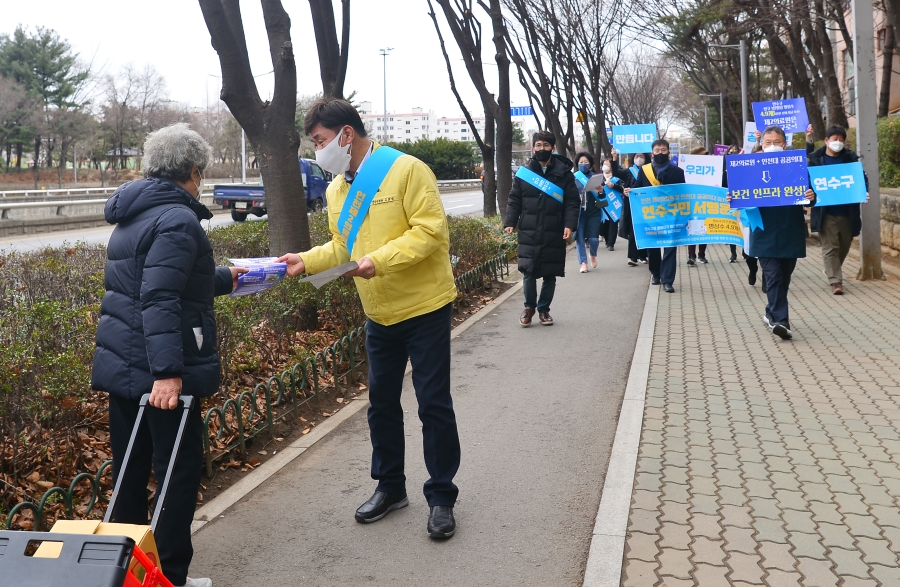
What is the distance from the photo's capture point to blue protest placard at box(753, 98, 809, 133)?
17656 millimetres

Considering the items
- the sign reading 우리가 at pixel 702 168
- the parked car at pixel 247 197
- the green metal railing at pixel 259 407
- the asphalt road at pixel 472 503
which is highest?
the parked car at pixel 247 197

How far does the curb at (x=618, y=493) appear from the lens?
12.1 feet

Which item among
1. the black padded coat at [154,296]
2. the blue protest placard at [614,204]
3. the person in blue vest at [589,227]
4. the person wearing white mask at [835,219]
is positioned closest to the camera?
the black padded coat at [154,296]

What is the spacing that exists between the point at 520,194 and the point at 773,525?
5.98m

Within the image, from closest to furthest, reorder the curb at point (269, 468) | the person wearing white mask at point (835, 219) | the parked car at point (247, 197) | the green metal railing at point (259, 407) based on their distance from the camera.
Result: the green metal railing at point (259, 407), the curb at point (269, 468), the person wearing white mask at point (835, 219), the parked car at point (247, 197)

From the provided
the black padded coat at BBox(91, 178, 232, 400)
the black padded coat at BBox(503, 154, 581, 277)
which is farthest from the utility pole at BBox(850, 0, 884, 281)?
the black padded coat at BBox(91, 178, 232, 400)

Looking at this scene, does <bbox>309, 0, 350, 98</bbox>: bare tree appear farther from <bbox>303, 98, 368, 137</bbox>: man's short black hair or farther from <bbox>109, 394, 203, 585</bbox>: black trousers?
<bbox>109, 394, 203, 585</bbox>: black trousers

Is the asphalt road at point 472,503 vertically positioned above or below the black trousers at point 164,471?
below

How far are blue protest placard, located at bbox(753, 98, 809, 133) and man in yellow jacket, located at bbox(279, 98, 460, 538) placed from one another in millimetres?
15201

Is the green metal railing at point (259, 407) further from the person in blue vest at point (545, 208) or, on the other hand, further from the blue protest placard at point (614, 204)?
the blue protest placard at point (614, 204)

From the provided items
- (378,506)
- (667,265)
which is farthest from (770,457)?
(667,265)

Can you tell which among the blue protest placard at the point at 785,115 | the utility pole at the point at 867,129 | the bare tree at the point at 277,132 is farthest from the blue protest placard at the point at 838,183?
the blue protest placard at the point at 785,115

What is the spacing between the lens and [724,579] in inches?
141

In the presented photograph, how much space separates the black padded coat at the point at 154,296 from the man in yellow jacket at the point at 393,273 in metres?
0.74
